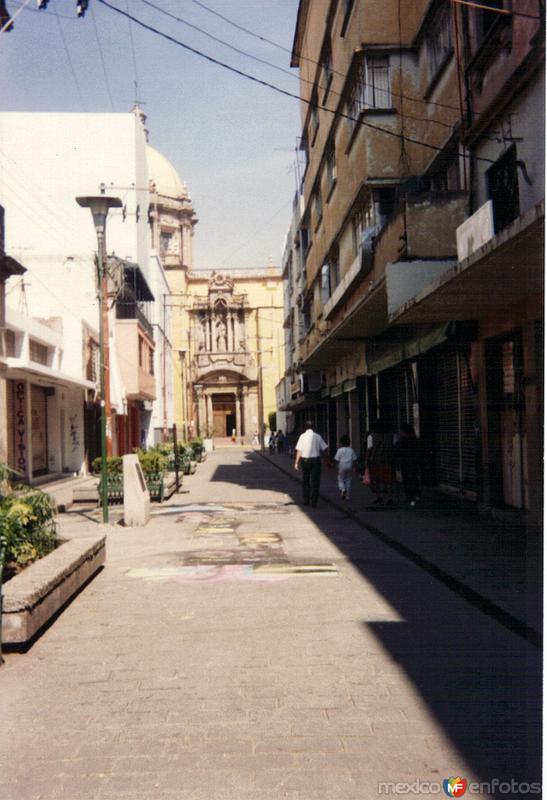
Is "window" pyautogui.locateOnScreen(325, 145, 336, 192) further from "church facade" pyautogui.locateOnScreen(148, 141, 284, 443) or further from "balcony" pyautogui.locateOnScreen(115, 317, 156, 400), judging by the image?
"church facade" pyautogui.locateOnScreen(148, 141, 284, 443)

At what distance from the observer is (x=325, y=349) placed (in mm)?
25688

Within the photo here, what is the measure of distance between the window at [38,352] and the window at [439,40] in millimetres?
14695

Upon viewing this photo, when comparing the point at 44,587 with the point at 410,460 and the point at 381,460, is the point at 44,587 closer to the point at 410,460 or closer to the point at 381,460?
the point at 410,460

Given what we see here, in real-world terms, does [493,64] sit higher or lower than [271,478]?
higher

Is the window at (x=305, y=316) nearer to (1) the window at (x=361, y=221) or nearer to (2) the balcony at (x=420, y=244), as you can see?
(1) the window at (x=361, y=221)

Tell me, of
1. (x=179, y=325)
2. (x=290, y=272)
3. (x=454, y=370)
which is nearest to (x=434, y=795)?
(x=454, y=370)

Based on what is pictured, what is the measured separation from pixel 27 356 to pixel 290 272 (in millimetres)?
25655

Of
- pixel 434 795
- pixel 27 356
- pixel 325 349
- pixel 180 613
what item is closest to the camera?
pixel 434 795

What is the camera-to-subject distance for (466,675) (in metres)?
5.07

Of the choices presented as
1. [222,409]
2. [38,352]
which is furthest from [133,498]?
[222,409]

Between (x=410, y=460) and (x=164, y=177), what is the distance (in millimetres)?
63419

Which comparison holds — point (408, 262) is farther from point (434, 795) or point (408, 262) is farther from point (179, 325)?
point (179, 325)

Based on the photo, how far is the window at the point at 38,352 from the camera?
82.6 ft

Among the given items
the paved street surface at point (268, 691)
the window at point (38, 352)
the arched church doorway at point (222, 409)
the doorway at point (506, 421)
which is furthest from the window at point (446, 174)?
the arched church doorway at point (222, 409)
